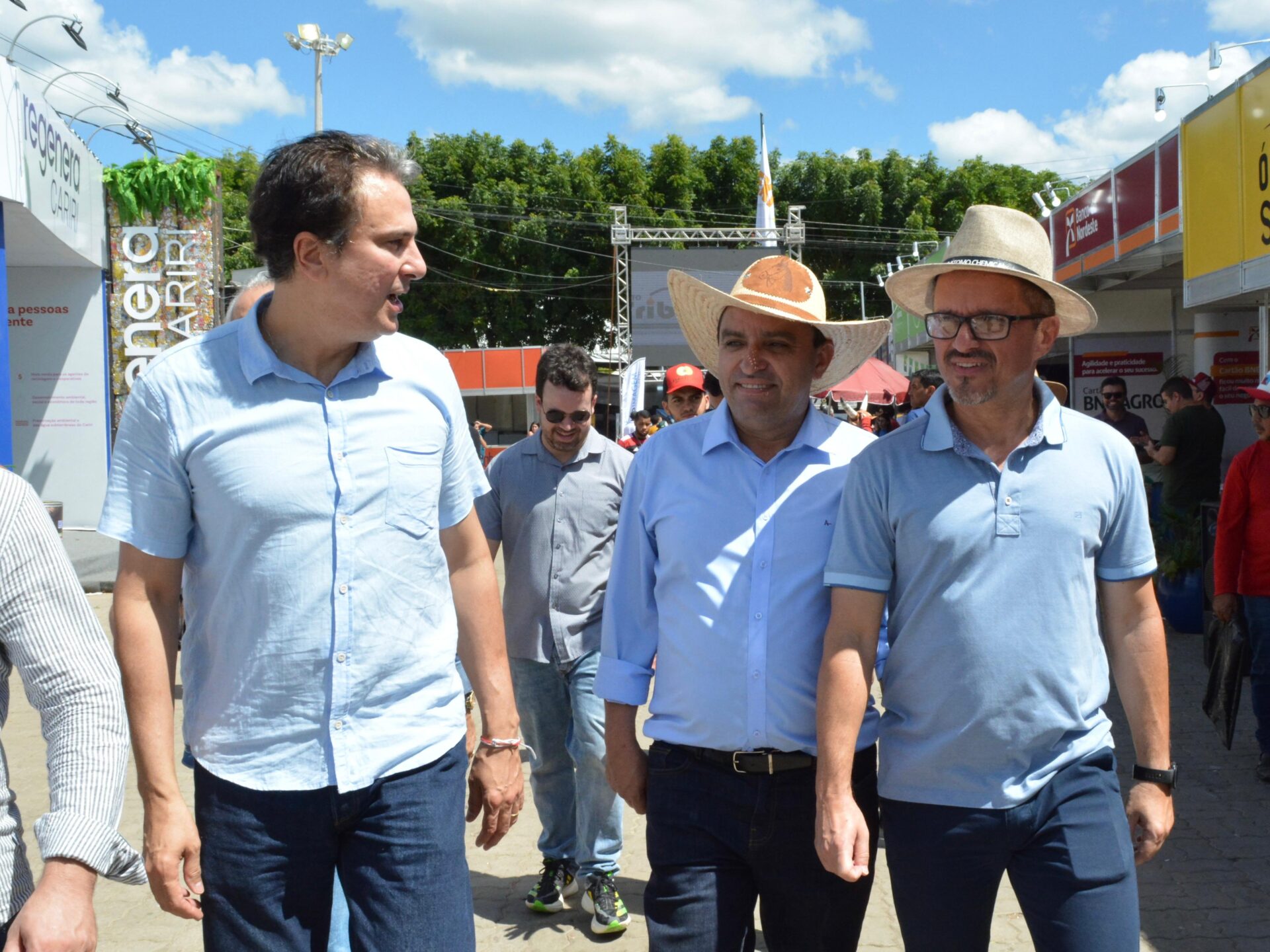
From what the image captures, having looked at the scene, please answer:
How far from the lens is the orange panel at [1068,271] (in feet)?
40.4

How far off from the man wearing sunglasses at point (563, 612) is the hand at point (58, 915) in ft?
8.15

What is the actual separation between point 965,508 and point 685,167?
122 ft

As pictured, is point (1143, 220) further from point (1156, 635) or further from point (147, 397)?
point (147, 397)

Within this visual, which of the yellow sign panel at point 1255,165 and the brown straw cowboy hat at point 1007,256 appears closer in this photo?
the brown straw cowboy hat at point 1007,256

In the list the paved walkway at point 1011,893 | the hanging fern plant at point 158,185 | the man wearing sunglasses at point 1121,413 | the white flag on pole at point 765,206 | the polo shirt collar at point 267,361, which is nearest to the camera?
the polo shirt collar at point 267,361

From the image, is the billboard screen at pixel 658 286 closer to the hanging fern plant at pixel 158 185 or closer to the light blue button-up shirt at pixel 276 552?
the hanging fern plant at pixel 158 185

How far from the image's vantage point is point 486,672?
102 inches

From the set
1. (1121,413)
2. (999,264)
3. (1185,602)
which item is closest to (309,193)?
(999,264)

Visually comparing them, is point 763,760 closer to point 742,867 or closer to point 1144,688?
point 742,867

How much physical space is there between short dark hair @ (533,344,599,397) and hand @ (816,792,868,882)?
2315mm

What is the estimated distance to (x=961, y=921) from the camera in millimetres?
2320

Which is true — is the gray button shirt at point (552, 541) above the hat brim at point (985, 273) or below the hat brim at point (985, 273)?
below

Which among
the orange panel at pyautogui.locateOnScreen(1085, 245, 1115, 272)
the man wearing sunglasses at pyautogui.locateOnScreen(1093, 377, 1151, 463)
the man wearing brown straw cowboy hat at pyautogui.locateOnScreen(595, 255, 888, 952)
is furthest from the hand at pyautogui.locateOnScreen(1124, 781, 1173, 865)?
the orange panel at pyautogui.locateOnScreen(1085, 245, 1115, 272)

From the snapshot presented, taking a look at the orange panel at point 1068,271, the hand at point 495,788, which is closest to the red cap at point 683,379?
the hand at point 495,788
